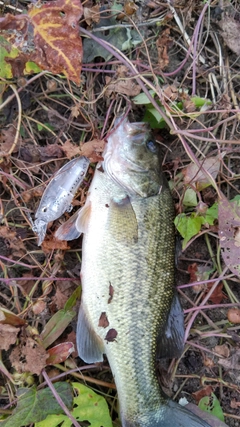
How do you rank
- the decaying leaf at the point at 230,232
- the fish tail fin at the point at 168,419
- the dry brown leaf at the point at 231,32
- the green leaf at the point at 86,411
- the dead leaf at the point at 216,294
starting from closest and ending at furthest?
the fish tail fin at the point at 168,419 → the green leaf at the point at 86,411 → the decaying leaf at the point at 230,232 → the dead leaf at the point at 216,294 → the dry brown leaf at the point at 231,32

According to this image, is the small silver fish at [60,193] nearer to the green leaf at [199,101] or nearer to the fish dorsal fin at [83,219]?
the fish dorsal fin at [83,219]

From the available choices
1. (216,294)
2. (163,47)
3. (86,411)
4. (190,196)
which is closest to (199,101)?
(163,47)

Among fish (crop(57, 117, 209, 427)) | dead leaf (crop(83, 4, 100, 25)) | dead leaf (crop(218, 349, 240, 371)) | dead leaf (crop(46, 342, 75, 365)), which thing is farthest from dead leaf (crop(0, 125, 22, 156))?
dead leaf (crop(218, 349, 240, 371))

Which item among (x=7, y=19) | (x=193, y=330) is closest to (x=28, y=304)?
(x=193, y=330)

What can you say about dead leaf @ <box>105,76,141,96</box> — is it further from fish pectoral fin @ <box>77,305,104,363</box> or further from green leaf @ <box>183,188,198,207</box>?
fish pectoral fin @ <box>77,305,104,363</box>

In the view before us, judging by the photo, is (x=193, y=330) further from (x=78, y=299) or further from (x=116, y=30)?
(x=116, y=30)

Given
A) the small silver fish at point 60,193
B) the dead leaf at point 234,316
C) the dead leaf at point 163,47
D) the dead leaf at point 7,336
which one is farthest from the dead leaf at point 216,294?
the dead leaf at point 163,47
